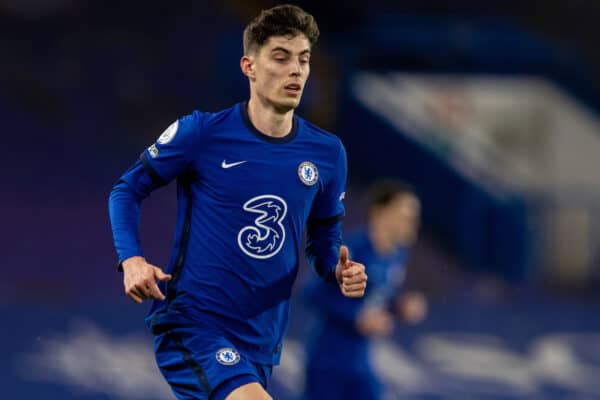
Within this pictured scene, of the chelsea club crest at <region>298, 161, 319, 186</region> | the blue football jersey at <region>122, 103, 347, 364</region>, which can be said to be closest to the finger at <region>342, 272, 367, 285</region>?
the blue football jersey at <region>122, 103, 347, 364</region>

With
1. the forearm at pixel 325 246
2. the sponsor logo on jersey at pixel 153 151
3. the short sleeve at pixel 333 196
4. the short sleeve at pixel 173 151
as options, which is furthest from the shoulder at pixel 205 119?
the forearm at pixel 325 246

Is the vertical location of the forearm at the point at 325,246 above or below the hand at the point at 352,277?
above

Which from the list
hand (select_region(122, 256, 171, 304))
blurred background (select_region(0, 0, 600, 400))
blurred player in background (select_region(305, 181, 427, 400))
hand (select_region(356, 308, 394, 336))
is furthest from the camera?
blurred background (select_region(0, 0, 600, 400))

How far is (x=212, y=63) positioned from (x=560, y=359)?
5561 millimetres

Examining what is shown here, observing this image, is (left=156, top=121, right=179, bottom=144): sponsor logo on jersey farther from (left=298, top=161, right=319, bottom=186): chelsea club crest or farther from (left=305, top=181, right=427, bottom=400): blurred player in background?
(left=305, top=181, right=427, bottom=400): blurred player in background

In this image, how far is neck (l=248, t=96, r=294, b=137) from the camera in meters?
3.82

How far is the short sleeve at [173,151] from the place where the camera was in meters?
3.75

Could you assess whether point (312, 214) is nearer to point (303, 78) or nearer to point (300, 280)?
point (303, 78)

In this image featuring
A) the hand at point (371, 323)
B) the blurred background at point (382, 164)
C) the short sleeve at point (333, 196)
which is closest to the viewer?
the short sleeve at point (333, 196)

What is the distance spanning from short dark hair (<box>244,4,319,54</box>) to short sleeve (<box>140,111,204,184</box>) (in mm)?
378

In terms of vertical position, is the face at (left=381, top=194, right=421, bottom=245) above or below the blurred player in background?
above

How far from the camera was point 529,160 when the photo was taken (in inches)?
646

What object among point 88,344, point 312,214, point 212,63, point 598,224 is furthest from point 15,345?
point 598,224

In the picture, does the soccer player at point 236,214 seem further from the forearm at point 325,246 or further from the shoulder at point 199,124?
the forearm at point 325,246
